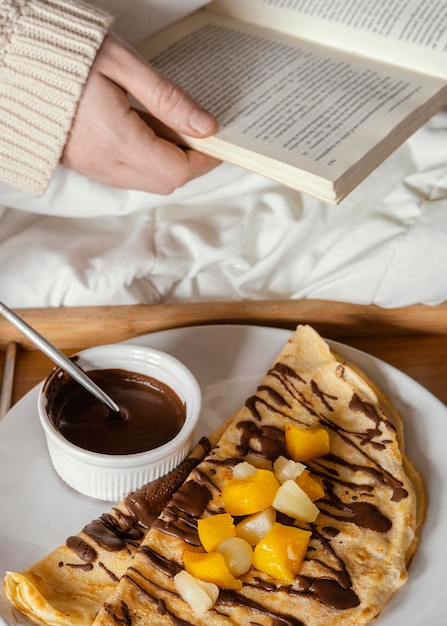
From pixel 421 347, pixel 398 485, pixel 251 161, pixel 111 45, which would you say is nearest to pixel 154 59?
pixel 111 45

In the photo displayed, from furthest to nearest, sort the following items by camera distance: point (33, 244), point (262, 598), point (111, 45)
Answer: point (33, 244), point (111, 45), point (262, 598)

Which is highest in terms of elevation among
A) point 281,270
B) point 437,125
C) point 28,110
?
point 28,110

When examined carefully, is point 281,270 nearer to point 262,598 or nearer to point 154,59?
point 154,59

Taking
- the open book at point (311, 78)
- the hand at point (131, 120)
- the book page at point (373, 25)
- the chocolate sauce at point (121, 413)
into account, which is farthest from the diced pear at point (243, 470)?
the book page at point (373, 25)

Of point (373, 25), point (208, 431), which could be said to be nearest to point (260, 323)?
point (208, 431)

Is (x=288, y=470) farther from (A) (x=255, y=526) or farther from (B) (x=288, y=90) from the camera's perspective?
(B) (x=288, y=90)

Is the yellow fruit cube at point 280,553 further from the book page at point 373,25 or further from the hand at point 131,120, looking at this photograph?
the book page at point 373,25

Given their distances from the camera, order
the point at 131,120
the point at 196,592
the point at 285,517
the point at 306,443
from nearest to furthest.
→ the point at 196,592, the point at 285,517, the point at 306,443, the point at 131,120

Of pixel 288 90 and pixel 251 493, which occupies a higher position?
pixel 288 90
